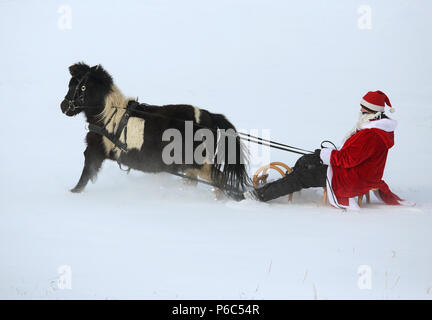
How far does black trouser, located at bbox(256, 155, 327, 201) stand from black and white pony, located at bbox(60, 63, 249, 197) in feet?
1.18

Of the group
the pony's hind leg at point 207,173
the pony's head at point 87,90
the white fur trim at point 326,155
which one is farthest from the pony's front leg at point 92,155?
the white fur trim at point 326,155

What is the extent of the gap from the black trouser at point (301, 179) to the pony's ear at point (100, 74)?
75.0 inches

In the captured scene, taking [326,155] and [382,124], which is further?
[326,155]

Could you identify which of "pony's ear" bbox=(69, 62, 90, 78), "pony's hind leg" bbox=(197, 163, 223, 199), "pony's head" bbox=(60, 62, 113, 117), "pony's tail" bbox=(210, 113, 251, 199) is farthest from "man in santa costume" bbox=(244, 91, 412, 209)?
"pony's ear" bbox=(69, 62, 90, 78)

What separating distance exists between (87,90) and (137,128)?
63cm

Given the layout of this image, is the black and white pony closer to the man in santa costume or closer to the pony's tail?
the pony's tail

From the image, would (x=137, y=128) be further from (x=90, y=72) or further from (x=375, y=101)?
(x=375, y=101)

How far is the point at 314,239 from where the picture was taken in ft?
13.0

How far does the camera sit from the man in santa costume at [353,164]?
442cm

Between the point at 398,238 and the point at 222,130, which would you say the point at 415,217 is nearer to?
the point at 398,238

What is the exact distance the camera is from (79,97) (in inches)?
196

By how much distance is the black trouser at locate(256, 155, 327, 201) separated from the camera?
4.64 m

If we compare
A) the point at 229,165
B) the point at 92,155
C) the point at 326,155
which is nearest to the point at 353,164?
the point at 326,155

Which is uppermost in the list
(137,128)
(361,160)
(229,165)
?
(137,128)
